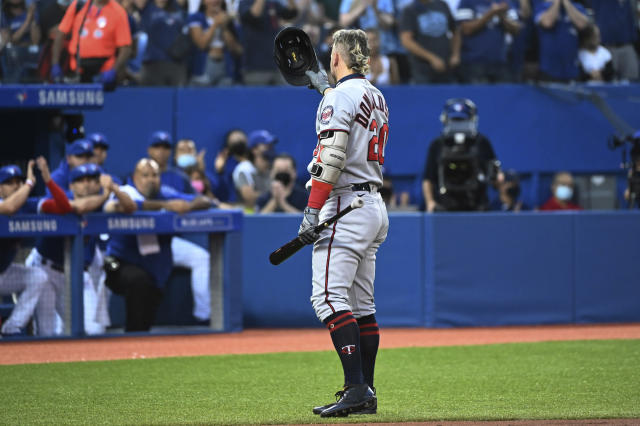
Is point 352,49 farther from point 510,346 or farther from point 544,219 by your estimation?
point 544,219

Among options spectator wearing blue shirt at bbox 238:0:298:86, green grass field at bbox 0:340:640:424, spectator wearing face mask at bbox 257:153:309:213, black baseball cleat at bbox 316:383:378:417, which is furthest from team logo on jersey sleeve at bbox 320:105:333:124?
spectator wearing blue shirt at bbox 238:0:298:86

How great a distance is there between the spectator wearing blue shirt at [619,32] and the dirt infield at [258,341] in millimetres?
4651

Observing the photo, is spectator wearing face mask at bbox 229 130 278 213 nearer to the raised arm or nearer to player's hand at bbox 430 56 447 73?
player's hand at bbox 430 56 447 73

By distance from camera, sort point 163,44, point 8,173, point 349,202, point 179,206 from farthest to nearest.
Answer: point 163,44
point 179,206
point 8,173
point 349,202

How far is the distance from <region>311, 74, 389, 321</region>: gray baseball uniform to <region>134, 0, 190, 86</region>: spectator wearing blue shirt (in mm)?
8263

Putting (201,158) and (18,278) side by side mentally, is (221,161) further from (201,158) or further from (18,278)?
(18,278)

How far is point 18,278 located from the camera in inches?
402

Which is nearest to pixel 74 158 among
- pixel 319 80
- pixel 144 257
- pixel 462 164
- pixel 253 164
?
pixel 144 257

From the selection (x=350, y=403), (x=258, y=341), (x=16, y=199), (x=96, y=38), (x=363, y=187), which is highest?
(x=96, y=38)

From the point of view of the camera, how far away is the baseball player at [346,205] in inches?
223

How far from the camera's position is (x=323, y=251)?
5.75 meters

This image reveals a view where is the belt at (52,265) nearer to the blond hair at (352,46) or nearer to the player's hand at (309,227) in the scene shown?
the player's hand at (309,227)

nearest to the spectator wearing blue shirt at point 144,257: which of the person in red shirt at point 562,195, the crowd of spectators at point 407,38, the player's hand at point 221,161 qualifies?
the player's hand at point 221,161

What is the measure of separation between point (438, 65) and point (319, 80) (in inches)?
321
